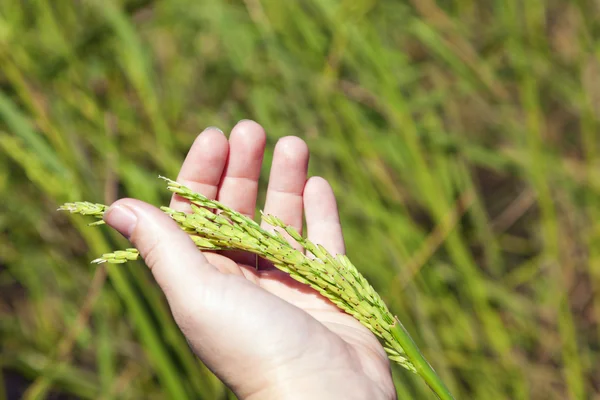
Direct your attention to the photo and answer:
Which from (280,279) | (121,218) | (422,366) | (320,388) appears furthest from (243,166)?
(422,366)

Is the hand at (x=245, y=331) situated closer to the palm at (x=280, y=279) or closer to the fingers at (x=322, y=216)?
the palm at (x=280, y=279)

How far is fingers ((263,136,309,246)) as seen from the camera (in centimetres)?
131

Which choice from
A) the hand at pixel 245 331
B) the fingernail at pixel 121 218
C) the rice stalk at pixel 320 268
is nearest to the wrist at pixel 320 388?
the hand at pixel 245 331

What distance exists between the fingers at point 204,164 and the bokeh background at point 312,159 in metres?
0.24

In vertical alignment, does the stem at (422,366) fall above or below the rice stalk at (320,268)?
below

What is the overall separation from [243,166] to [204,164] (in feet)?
0.32

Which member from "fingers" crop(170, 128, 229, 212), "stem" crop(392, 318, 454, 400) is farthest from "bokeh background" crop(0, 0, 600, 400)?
"stem" crop(392, 318, 454, 400)

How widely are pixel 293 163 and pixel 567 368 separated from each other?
999 millimetres

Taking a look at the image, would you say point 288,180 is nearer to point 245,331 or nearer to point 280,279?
point 280,279

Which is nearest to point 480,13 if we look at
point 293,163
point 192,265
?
point 293,163

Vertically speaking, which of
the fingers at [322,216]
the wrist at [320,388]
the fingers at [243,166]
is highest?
the fingers at [243,166]

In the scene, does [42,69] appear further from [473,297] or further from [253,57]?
[473,297]

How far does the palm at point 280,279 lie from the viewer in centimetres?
103

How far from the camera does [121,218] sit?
1.01 m
